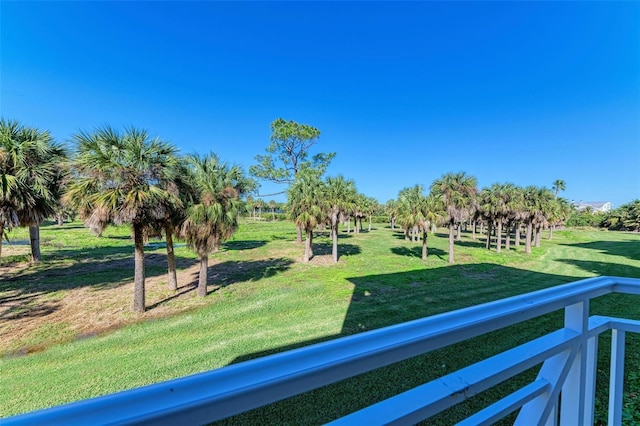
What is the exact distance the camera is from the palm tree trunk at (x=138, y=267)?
26.8ft

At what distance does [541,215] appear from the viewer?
2336cm

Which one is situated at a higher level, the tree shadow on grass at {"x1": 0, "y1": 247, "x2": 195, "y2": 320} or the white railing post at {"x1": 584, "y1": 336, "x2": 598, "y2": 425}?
the white railing post at {"x1": 584, "y1": 336, "x2": 598, "y2": 425}

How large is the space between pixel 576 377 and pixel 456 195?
18.7m

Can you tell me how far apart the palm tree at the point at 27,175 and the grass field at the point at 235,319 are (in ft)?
9.55

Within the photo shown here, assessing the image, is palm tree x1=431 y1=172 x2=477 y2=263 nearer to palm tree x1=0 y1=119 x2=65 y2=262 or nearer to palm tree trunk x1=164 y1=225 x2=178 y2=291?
palm tree trunk x1=164 y1=225 x2=178 y2=291

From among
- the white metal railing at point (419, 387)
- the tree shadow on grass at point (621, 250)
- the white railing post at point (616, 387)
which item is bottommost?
the tree shadow on grass at point (621, 250)

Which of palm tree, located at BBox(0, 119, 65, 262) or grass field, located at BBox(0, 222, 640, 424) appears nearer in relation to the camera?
grass field, located at BBox(0, 222, 640, 424)

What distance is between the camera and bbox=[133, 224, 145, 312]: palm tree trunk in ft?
26.8

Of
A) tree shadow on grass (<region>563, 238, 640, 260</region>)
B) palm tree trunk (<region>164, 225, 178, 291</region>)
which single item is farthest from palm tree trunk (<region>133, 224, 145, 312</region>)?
tree shadow on grass (<region>563, 238, 640, 260</region>)

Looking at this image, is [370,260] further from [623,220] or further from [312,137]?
[623,220]

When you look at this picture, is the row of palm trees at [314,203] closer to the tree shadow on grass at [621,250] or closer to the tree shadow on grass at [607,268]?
the tree shadow on grass at [607,268]

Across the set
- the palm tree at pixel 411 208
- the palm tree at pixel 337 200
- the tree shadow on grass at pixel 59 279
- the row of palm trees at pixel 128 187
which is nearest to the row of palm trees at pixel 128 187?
the row of palm trees at pixel 128 187

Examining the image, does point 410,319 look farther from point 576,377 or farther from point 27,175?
point 27,175

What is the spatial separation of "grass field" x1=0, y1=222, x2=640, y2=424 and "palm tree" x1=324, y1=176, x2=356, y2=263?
8.02ft
